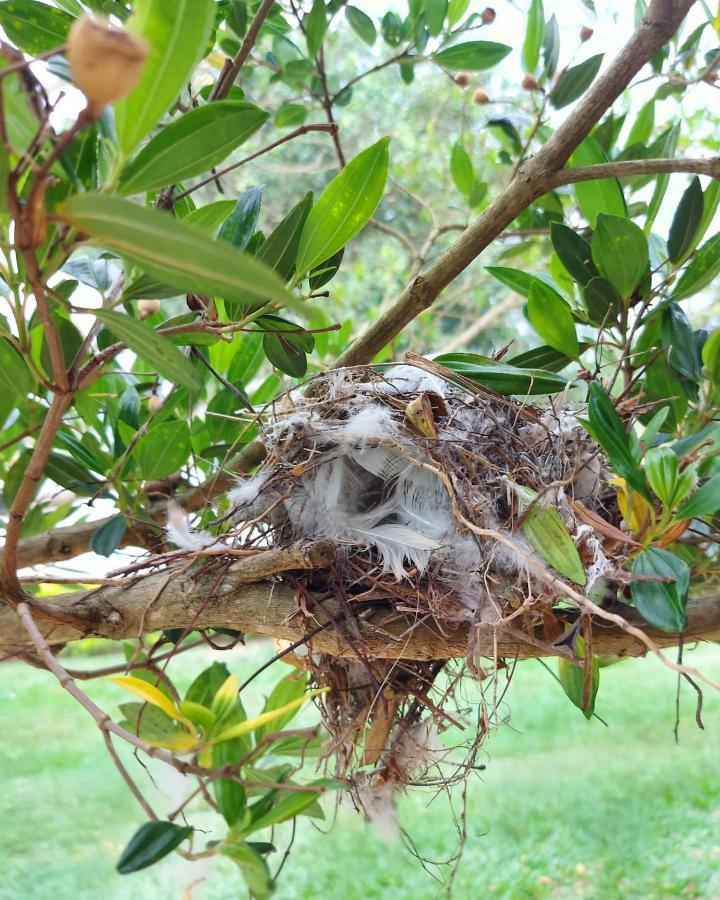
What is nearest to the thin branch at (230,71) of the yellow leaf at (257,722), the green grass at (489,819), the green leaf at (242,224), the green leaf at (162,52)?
the green leaf at (242,224)

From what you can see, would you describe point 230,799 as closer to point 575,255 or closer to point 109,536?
point 109,536

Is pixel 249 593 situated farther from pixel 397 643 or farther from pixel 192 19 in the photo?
pixel 192 19

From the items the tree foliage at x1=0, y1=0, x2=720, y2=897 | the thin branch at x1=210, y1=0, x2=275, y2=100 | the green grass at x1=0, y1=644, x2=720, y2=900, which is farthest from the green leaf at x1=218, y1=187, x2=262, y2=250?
the green grass at x1=0, y1=644, x2=720, y2=900

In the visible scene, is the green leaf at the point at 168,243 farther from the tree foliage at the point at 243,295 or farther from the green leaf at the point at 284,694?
the green leaf at the point at 284,694

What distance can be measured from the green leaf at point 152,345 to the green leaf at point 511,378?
31cm

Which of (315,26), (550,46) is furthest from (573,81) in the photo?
(315,26)

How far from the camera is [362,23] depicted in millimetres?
1041

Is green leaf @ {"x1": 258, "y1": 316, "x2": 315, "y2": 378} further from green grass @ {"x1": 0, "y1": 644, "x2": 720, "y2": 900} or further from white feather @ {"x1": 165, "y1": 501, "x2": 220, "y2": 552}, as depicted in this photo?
green grass @ {"x1": 0, "y1": 644, "x2": 720, "y2": 900}

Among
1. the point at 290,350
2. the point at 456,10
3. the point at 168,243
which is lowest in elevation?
the point at 290,350

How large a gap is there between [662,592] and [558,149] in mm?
366

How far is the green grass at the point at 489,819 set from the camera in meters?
1.55

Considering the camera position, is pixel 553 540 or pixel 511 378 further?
pixel 511 378

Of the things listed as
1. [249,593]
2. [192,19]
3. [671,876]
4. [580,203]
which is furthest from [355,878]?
[192,19]

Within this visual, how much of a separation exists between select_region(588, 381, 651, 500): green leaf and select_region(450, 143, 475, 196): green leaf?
25.8 inches
